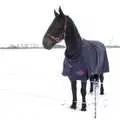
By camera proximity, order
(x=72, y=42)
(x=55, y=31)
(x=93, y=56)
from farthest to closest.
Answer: (x=93, y=56) < (x=72, y=42) < (x=55, y=31)

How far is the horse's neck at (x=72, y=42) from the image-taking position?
738 centimetres

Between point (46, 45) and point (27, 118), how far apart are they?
1.73 metres

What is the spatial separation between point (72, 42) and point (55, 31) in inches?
19.6

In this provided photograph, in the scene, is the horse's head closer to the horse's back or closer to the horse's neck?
the horse's neck

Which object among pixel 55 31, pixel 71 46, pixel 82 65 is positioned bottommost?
pixel 82 65

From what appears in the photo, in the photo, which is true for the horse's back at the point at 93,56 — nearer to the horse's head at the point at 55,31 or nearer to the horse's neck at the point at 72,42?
the horse's neck at the point at 72,42

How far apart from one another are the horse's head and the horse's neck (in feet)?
0.58

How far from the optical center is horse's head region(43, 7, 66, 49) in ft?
23.7

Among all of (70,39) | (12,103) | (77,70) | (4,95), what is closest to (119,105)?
(77,70)

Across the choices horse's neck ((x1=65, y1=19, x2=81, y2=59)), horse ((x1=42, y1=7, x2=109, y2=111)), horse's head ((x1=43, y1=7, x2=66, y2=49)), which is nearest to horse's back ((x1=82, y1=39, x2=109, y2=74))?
horse ((x1=42, y1=7, x2=109, y2=111))

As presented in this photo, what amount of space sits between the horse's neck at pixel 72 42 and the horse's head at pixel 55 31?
176mm

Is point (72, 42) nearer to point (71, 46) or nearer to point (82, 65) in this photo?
point (71, 46)

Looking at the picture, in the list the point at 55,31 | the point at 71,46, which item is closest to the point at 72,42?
the point at 71,46

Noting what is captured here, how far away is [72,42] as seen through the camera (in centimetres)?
742
